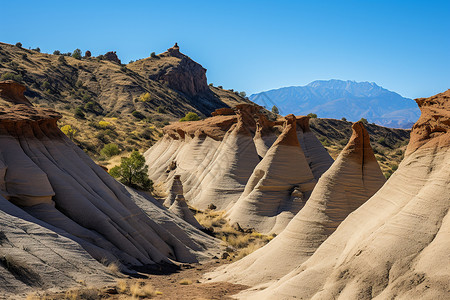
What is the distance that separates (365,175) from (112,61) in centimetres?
9430

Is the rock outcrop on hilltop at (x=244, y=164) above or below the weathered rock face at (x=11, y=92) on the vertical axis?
below

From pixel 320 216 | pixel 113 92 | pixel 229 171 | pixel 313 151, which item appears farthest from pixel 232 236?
pixel 113 92

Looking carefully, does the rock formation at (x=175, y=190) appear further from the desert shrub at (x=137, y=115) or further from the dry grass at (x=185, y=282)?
the desert shrub at (x=137, y=115)

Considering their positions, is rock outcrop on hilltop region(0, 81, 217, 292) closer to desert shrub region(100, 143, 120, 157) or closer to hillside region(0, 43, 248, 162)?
desert shrub region(100, 143, 120, 157)

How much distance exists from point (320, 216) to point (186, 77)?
89.2m

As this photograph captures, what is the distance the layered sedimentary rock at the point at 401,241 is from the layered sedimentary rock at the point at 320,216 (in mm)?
1945

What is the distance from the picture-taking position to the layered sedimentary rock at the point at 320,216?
43.7ft

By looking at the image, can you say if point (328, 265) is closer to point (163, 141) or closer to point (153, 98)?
point (163, 141)

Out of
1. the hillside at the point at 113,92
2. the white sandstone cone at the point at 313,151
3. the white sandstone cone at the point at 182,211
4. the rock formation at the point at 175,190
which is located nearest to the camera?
the white sandstone cone at the point at 182,211

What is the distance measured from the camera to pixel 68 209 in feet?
54.6

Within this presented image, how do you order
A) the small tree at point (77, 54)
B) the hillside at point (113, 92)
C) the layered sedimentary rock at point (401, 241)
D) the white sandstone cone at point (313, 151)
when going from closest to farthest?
the layered sedimentary rock at point (401, 241), the white sandstone cone at point (313, 151), the hillside at point (113, 92), the small tree at point (77, 54)

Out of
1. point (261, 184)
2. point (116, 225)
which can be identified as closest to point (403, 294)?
point (116, 225)

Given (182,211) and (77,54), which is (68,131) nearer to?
(182,211)

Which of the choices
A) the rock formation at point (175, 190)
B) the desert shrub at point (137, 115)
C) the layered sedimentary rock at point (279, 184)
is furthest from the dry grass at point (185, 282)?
the desert shrub at point (137, 115)
